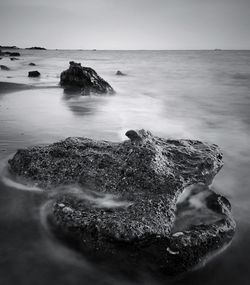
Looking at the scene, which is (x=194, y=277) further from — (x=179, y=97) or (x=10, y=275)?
(x=179, y=97)

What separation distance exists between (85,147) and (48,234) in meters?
1.44

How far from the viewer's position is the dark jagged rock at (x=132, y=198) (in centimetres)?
248

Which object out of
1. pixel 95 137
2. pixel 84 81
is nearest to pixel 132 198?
pixel 95 137

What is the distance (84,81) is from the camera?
1258 centimetres

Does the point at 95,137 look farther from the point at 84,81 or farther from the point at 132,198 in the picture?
the point at 84,81

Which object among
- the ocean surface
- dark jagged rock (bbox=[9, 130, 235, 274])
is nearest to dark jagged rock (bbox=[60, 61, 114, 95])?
the ocean surface

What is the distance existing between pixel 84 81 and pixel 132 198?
10.2 metres

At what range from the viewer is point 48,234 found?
9.38ft

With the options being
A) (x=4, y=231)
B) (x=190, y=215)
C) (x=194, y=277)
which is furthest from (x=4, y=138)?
(x=194, y=277)

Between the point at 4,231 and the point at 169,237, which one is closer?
the point at 169,237

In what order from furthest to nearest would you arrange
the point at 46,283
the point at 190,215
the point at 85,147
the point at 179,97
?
the point at 179,97 → the point at 85,147 → the point at 190,215 → the point at 46,283

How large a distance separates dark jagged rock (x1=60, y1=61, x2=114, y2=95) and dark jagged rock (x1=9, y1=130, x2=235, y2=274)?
8.27m

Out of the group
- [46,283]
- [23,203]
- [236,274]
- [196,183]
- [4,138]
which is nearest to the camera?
[46,283]

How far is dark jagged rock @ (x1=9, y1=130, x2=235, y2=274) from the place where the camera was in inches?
97.8
